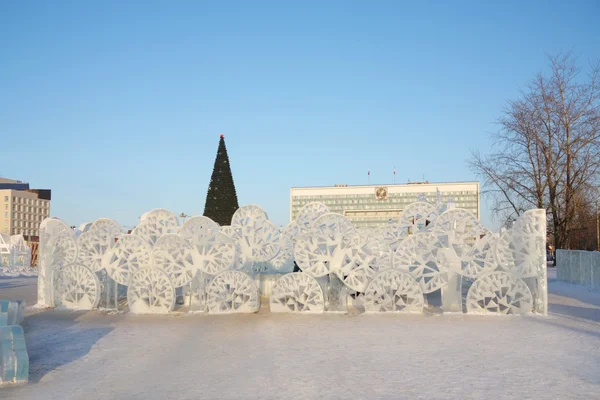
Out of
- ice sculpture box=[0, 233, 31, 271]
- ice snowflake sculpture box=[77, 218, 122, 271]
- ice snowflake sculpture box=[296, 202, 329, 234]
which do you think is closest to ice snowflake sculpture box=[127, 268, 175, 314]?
ice snowflake sculpture box=[77, 218, 122, 271]

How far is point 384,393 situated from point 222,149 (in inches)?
793

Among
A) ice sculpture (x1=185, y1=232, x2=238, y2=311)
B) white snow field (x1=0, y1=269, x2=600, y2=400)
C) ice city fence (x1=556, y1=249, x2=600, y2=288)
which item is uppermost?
ice sculpture (x1=185, y1=232, x2=238, y2=311)

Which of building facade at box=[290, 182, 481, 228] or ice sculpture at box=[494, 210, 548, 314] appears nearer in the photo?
ice sculpture at box=[494, 210, 548, 314]

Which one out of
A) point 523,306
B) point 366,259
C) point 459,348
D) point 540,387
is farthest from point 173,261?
point 540,387

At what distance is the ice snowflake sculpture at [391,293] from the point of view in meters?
11.9

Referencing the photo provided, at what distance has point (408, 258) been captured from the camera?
1216cm

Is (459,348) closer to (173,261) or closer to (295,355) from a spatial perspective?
(295,355)

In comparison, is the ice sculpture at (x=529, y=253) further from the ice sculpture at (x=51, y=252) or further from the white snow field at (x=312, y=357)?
the ice sculpture at (x=51, y=252)

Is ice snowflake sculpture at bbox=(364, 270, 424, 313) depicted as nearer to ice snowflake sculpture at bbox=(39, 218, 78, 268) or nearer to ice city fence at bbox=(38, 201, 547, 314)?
ice city fence at bbox=(38, 201, 547, 314)

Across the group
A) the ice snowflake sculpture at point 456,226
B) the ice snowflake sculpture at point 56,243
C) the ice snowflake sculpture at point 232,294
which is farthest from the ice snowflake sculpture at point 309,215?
the ice snowflake sculpture at point 56,243

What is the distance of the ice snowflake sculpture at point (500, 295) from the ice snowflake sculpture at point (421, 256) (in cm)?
68

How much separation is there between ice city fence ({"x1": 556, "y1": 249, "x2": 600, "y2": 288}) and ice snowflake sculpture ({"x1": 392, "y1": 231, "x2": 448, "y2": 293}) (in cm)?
780

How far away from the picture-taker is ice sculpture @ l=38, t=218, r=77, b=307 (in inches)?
522

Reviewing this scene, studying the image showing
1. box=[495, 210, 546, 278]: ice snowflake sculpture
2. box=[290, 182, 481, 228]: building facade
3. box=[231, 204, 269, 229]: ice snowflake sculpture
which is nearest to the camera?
box=[495, 210, 546, 278]: ice snowflake sculpture
